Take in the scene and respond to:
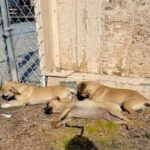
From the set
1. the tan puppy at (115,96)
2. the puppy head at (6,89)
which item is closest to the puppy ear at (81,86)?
the tan puppy at (115,96)

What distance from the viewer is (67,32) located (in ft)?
13.9

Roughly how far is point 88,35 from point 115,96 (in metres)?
0.90

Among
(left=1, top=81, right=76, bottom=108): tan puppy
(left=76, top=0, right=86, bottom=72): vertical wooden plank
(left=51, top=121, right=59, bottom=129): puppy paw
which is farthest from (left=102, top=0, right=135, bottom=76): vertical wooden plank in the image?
(left=51, top=121, right=59, bottom=129): puppy paw

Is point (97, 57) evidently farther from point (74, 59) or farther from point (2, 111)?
point (2, 111)

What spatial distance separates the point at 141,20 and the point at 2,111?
2.01m

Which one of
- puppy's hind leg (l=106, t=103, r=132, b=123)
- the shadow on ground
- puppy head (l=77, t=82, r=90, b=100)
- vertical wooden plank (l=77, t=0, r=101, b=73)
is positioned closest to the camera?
the shadow on ground

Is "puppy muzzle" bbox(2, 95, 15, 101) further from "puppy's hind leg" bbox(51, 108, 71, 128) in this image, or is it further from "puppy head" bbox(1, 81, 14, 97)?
"puppy's hind leg" bbox(51, 108, 71, 128)

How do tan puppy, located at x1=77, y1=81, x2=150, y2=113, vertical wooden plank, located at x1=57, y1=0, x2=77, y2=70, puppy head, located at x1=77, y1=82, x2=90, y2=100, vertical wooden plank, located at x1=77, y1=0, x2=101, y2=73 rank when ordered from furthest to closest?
vertical wooden plank, located at x1=57, y1=0, x2=77, y2=70, vertical wooden plank, located at x1=77, y1=0, x2=101, y2=73, puppy head, located at x1=77, y1=82, x2=90, y2=100, tan puppy, located at x1=77, y1=81, x2=150, y2=113

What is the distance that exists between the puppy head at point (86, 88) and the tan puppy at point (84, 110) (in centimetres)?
15

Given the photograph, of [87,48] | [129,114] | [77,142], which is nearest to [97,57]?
[87,48]

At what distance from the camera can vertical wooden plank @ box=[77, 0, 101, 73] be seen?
399 centimetres

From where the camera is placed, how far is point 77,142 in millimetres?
3182

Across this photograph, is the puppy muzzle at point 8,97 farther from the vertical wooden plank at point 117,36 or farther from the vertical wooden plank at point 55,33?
the vertical wooden plank at point 117,36

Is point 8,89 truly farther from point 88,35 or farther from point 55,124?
point 88,35
